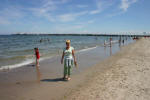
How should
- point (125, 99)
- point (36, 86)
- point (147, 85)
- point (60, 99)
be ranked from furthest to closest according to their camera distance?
point (36, 86) < point (147, 85) < point (60, 99) < point (125, 99)

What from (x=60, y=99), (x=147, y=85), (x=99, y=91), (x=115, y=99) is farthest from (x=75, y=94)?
(x=147, y=85)

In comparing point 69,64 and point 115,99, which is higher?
point 69,64

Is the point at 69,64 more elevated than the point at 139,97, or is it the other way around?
the point at 69,64

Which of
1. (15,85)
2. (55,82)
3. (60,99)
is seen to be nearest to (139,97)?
(60,99)

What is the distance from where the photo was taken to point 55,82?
18.9 feet

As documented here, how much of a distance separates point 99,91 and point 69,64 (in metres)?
1.83

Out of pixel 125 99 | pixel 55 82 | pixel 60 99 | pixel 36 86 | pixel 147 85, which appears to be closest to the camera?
pixel 125 99

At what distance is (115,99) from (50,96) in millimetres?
2178

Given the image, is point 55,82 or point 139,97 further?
point 55,82

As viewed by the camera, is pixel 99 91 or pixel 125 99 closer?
pixel 125 99

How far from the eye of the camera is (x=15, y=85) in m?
5.58

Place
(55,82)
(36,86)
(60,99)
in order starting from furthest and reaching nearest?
1. (55,82)
2. (36,86)
3. (60,99)

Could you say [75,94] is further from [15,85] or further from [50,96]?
[15,85]

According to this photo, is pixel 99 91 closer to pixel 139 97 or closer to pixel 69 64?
pixel 139 97
